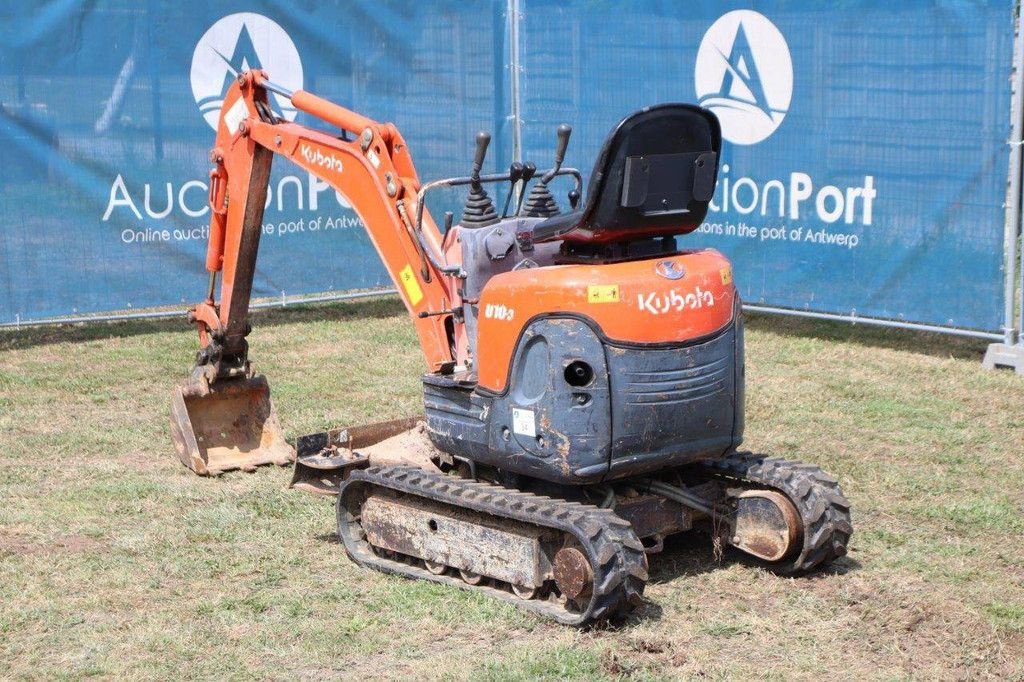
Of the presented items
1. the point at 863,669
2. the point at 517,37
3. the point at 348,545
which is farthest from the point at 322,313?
the point at 863,669

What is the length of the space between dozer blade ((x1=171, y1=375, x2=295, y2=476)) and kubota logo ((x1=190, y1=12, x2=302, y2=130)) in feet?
14.7

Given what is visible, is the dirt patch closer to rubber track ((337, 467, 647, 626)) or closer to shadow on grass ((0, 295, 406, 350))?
rubber track ((337, 467, 647, 626))

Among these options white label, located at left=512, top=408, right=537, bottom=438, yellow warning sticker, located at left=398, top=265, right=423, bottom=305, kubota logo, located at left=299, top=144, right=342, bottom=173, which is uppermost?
kubota logo, located at left=299, top=144, right=342, bottom=173

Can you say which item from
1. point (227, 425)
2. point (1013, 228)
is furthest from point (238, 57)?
point (1013, 228)

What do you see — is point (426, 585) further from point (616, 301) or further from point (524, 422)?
point (616, 301)

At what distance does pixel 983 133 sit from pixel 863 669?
619cm

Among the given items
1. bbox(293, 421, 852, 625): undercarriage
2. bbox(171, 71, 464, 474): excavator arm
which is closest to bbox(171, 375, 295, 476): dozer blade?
bbox(171, 71, 464, 474): excavator arm

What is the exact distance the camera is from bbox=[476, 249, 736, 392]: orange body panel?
19.9ft

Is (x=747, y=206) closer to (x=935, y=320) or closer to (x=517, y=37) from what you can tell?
(x=935, y=320)

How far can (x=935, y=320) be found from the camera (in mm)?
11117

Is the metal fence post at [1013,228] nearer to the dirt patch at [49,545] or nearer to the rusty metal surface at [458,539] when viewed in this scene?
the rusty metal surface at [458,539]

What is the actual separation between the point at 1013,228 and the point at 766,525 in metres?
5.00

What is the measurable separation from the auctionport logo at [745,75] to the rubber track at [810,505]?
231 inches

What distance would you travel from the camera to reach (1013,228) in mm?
10508
